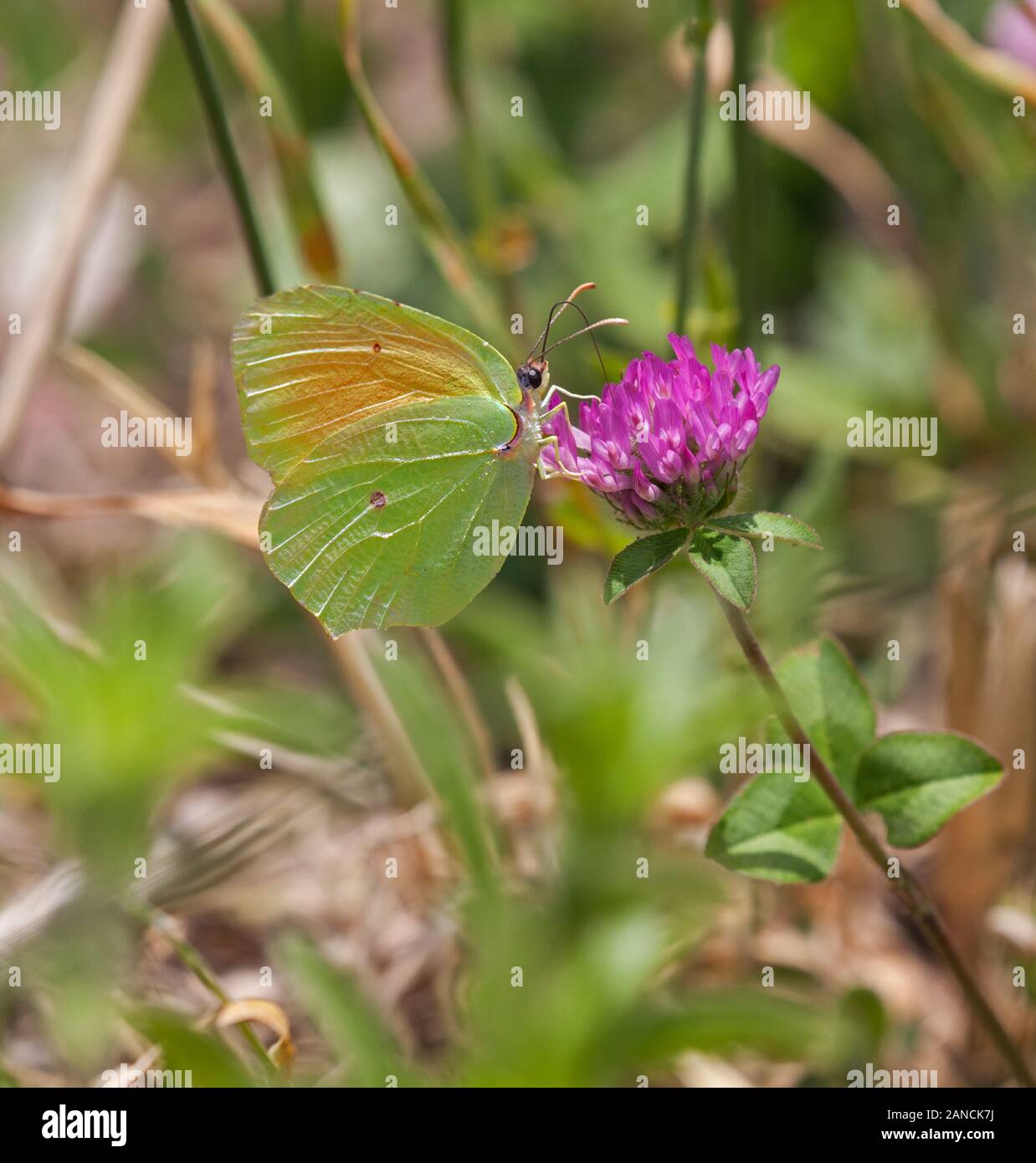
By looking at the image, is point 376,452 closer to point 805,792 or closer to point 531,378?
point 531,378

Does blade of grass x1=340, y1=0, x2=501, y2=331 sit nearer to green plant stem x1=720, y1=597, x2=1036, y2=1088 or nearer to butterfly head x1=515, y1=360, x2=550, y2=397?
butterfly head x1=515, y1=360, x2=550, y2=397

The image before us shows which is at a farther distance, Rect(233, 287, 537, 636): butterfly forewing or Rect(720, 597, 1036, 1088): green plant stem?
Rect(233, 287, 537, 636): butterfly forewing

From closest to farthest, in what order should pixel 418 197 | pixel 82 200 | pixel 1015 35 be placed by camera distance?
pixel 418 197
pixel 82 200
pixel 1015 35

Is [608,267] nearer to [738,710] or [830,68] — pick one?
[830,68]
